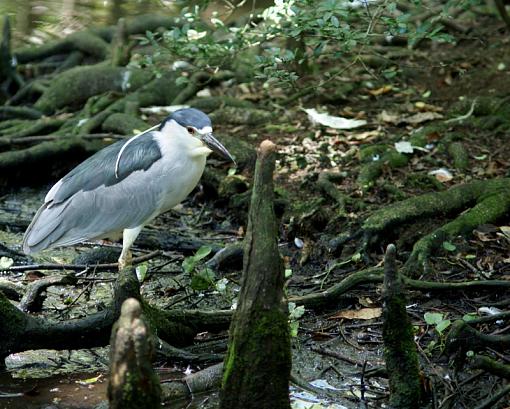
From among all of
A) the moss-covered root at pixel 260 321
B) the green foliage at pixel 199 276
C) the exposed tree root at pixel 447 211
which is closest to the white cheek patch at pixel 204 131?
the green foliage at pixel 199 276

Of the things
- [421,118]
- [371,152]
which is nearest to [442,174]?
[371,152]

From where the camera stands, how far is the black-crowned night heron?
679cm

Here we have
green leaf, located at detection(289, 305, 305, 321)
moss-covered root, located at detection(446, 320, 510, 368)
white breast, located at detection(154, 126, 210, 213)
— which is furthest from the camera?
white breast, located at detection(154, 126, 210, 213)

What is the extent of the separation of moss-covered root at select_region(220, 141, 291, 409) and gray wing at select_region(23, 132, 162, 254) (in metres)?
2.75

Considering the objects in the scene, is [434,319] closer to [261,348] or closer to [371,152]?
[261,348]

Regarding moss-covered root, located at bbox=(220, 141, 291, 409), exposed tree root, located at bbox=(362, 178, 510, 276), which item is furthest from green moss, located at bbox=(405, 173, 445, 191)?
moss-covered root, located at bbox=(220, 141, 291, 409)

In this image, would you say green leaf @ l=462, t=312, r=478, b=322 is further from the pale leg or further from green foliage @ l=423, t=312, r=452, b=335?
the pale leg

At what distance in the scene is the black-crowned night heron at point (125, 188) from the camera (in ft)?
22.3

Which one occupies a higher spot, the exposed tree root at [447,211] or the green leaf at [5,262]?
the exposed tree root at [447,211]

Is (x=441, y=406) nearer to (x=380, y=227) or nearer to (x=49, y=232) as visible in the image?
(x=380, y=227)

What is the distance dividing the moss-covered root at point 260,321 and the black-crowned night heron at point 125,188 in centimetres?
255

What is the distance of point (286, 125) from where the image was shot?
29.9 ft

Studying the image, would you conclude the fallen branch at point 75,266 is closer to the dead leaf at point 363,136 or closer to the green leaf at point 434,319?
the green leaf at point 434,319

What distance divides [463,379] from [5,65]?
7.67 meters
